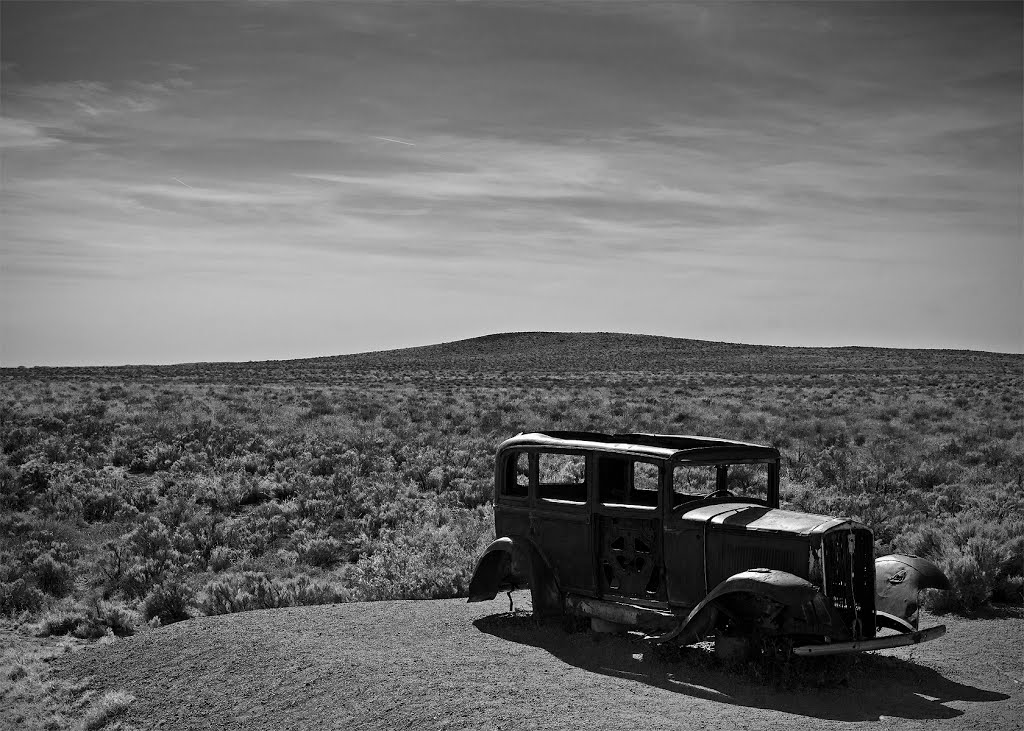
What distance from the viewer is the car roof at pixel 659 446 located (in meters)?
8.96

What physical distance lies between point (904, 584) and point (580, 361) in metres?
89.0

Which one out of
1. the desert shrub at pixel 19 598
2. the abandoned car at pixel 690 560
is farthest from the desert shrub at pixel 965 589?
the desert shrub at pixel 19 598

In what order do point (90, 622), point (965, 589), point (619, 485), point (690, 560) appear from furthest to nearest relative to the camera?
point (90, 622) < point (965, 589) < point (619, 485) < point (690, 560)

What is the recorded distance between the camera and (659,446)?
9.47 meters

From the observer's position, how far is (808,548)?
7992mm

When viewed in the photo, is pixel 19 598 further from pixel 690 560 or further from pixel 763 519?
pixel 763 519

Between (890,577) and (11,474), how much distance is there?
1871 cm

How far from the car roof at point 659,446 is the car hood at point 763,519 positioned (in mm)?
517

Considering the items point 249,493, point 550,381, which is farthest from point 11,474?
point 550,381

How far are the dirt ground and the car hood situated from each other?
4.45ft

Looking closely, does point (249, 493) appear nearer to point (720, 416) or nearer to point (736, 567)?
point (736, 567)

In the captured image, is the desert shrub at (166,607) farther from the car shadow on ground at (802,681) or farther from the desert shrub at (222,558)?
the car shadow on ground at (802,681)

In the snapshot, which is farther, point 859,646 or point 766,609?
point 766,609

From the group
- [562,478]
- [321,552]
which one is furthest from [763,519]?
[562,478]
